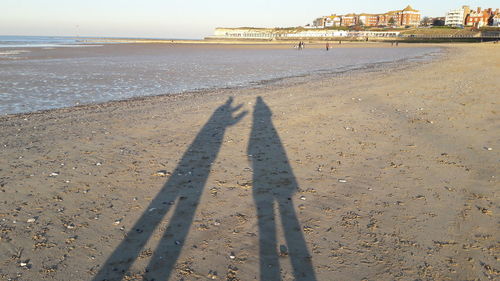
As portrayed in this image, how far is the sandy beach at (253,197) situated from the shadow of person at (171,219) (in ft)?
0.08

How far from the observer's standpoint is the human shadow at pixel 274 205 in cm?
388

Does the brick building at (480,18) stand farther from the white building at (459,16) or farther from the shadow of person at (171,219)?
A: the shadow of person at (171,219)

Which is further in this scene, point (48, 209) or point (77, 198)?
point (77, 198)

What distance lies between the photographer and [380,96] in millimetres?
14070

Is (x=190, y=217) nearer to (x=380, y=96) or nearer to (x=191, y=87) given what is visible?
(x=380, y=96)

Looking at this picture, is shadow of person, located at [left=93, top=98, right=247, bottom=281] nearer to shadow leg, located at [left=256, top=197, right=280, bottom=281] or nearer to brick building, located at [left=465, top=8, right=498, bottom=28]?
shadow leg, located at [left=256, top=197, right=280, bottom=281]

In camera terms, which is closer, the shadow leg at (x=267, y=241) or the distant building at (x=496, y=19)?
the shadow leg at (x=267, y=241)

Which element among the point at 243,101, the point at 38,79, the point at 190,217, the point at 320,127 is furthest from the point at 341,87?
the point at 38,79

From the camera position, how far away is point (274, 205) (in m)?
5.26

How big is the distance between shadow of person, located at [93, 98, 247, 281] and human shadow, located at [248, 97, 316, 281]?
1.02 m

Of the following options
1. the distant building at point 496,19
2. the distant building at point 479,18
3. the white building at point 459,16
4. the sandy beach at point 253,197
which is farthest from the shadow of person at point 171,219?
the white building at point 459,16

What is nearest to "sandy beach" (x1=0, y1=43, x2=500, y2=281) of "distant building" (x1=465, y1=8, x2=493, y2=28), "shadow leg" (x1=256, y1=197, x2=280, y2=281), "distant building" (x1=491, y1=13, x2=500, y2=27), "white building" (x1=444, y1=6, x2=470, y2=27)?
"shadow leg" (x1=256, y1=197, x2=280, y2=281)

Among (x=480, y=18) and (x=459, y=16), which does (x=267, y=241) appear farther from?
(x=459, y=16)

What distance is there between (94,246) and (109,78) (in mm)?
20292
